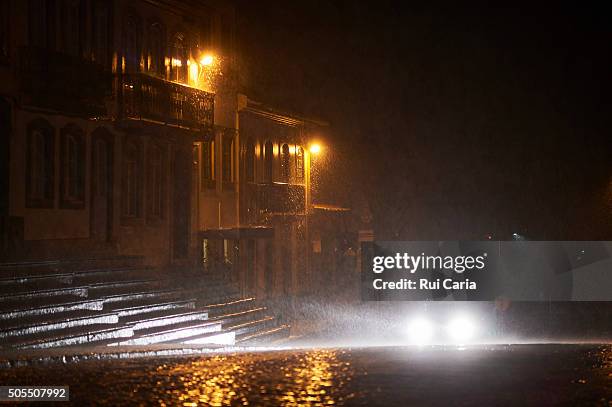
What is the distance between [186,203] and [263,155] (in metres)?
7.52

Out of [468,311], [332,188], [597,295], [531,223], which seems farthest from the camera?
[531,223]

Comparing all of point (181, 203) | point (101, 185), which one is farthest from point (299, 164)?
point (101, 185)

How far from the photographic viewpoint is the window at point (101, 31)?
21.4 metres

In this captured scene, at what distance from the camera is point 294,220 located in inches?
1384

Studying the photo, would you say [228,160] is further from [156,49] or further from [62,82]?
[62,82]

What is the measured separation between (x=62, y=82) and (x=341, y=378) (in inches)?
489

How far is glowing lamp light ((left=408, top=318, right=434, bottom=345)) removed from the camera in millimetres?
21275

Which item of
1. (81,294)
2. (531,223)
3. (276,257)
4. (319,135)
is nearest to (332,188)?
(319,135)

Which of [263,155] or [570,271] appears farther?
[263,155]

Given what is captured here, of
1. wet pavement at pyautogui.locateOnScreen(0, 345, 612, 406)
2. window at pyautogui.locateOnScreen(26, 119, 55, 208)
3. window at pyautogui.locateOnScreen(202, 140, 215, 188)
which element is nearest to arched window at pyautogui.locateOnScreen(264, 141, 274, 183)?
window at pyautogui.locateOnScreen(202, 140, 215, 188)

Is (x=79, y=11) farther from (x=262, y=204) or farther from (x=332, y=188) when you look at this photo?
(x=332, y=188)

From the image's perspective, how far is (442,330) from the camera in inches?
950

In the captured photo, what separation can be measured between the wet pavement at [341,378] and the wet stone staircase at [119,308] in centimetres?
315

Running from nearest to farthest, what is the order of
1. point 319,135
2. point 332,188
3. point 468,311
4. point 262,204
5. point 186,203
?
point 186,203 → point 468,311 → point 262,204 → point 319,135 → point 332,188
